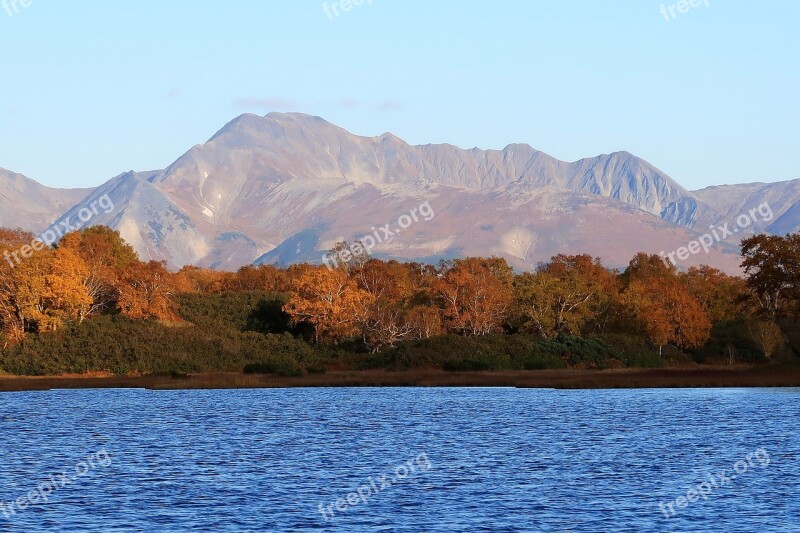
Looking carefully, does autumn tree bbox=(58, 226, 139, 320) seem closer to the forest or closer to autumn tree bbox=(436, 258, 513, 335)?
the forest

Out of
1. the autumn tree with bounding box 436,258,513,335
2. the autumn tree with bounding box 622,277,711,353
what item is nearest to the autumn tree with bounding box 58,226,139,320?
the autumn tree with bounding box 436,258,513,335

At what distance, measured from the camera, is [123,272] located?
5413 inches

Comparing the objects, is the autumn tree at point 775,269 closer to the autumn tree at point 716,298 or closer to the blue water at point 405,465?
the blue water at point 405,465

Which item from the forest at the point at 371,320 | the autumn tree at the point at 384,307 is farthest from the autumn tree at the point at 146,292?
the autumn tree at the point at 384,307

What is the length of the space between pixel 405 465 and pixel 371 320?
82309mm

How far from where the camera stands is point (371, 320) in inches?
5182

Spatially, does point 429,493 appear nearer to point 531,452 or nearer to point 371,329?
point 531,452

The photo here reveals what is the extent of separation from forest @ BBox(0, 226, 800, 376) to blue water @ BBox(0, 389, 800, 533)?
31355mm

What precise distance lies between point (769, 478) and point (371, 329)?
8726 cm

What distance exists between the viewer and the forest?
11656cm

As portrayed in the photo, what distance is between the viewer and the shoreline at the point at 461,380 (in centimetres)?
10212

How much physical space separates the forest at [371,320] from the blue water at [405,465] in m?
31.4

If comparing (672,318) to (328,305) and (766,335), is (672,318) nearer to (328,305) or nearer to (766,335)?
(766,335)

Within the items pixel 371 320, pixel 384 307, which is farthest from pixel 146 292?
pixel 384 307
